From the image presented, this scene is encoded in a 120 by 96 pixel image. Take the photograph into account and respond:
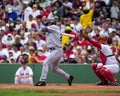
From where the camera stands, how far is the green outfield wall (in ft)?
66.2

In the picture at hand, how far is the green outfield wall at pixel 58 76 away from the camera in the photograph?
2019 centimetres

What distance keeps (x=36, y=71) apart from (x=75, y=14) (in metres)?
5.27

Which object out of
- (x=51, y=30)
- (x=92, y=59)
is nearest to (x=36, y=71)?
(x=92, y=59)

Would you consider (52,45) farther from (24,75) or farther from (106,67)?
(24,75)

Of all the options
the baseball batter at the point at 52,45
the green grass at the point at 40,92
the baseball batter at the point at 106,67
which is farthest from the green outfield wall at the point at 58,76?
the green grass at the point at 40,92

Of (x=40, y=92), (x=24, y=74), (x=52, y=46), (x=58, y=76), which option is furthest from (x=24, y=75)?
(x=40, y=92)

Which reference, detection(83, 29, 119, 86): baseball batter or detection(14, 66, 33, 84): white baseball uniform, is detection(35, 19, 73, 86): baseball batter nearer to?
detection(83, 29, 119, 86): baseball batter

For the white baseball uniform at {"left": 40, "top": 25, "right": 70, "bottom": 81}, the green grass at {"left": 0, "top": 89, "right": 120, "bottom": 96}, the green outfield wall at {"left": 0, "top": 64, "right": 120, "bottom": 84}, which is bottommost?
the green grass at {"left": 0, "top": 89, "right": 120, "bottom": 96}

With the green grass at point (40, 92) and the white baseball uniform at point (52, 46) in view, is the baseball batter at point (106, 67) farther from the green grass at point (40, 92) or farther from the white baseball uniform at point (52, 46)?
the green grass at point (40, 92)

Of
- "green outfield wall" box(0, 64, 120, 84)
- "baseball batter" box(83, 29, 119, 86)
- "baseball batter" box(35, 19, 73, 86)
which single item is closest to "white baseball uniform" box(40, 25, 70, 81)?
"baseball batter" box(35, 19, 73, 86)

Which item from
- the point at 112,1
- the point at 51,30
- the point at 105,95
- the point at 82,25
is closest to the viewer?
the point at 105,95

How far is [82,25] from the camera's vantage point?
23750mm

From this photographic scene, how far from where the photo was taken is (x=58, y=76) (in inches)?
800

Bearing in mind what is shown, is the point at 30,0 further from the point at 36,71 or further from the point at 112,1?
the point at 36,71
